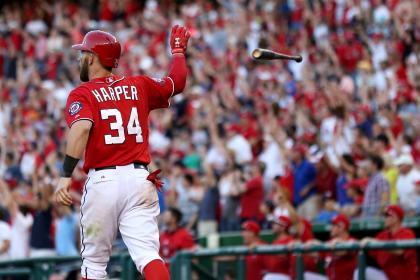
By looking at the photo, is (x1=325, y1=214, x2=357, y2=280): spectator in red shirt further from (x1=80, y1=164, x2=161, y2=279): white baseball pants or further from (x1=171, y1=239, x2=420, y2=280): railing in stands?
(x1=80, y1=164, x2=161, y2=279): white baseball pants

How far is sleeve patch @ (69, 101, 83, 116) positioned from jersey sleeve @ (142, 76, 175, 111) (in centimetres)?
51

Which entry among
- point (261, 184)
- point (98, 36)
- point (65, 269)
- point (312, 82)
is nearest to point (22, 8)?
point (312, 82)

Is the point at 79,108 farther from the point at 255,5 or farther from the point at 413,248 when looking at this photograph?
the point at 255,5

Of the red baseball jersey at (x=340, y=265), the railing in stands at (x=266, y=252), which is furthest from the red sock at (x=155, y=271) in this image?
the red baseball jersey at (x=340, y=265)

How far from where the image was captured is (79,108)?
710 centimetres

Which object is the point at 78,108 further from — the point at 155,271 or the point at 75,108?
the point at 155,271

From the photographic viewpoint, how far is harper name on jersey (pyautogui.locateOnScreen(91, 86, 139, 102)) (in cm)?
721

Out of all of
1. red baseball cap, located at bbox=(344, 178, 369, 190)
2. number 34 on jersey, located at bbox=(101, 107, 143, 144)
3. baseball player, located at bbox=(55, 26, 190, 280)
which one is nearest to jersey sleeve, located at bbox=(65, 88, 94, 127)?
baseball player, located at bbox=(55, 26, 190, 280)

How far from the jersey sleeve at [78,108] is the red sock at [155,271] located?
99 centimetres

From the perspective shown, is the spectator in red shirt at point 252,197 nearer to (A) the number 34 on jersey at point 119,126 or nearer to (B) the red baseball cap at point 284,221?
(B) the red baseball cap at point 284,221

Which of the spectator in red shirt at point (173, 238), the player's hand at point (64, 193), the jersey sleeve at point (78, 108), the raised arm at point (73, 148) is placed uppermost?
the jersey sleeve at point (78, 108)

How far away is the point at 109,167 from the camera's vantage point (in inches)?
282

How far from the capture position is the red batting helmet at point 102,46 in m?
7.29

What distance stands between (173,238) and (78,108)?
5486 mm
